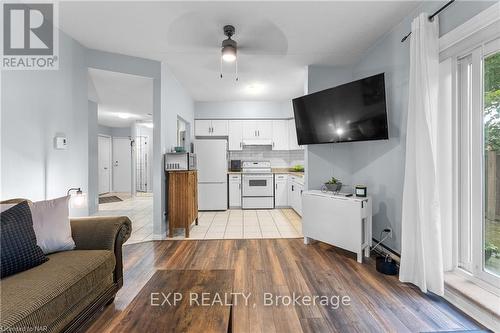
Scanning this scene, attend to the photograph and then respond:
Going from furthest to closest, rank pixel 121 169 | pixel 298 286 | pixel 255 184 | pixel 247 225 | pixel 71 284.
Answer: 1. pixel 121 169
2. pixel 255 184
3. pixel 247 225
4. pixel 298 286
5. pixel 71 284

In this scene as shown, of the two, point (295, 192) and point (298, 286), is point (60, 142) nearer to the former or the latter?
point (298, 286)

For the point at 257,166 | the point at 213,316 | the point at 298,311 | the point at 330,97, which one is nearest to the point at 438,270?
the point at 298,311

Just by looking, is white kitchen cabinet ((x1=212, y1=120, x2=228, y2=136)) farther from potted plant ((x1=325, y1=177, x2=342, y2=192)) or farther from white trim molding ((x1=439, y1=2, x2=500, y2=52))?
white trim molding ((x1=439, y1=2, x2=500, y2=52))

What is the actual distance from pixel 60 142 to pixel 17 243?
1.47 m

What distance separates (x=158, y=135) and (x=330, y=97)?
7.87 ft

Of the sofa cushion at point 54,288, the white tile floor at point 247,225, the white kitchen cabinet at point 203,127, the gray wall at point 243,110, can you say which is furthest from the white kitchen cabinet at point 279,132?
the sofa cushion at point 54,288

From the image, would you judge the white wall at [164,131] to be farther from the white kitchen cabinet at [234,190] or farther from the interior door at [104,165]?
the interior door at [104,165]

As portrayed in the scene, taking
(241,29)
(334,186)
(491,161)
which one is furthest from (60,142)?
(491,161)

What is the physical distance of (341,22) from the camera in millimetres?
2453

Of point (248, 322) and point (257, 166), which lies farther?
point (257, 166)

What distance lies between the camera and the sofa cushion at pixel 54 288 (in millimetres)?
1077

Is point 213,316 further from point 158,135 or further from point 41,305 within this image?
point 158,135

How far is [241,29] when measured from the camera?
257 cm

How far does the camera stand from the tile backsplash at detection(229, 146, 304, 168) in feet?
19.6
